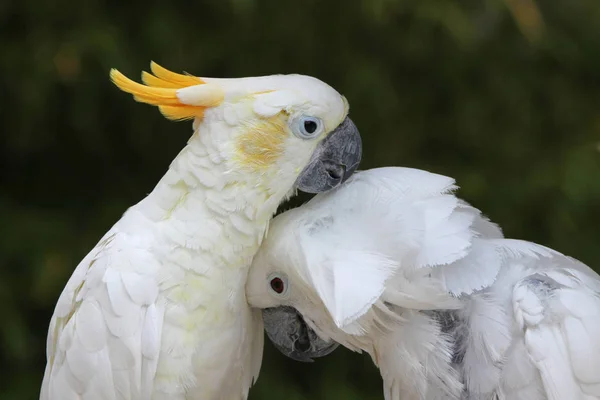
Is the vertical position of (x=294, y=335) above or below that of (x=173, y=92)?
below

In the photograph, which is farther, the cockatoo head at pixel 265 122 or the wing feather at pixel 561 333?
the cockatoo head at pixel 265 122

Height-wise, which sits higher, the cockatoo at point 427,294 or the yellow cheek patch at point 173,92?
the yellow cheek patch at point 173,92

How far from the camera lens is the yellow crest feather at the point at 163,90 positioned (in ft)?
4.53

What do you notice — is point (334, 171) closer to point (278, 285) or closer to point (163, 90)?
point (278, 285)

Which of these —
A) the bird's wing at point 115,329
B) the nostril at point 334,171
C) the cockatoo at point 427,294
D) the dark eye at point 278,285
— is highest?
the nostril at point 334,171

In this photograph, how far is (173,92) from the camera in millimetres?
1380

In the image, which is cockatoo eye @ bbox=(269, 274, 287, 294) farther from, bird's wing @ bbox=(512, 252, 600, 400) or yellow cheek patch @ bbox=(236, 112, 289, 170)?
bird's wing @ bbox=(512, 252, 600, 400)

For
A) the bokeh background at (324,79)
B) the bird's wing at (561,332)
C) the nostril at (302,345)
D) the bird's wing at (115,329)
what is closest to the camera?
the bird's wing at (561,332)

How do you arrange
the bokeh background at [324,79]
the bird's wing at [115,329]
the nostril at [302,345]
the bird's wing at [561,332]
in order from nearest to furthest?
the bird's wing at [561,332] → the bird's wing at [115,329] → the nostril at [302,345] → the bokeh background at [324,79]

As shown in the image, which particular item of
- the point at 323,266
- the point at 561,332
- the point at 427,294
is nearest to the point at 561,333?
the point at 561,332

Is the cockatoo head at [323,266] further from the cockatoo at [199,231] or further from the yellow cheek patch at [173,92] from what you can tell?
the yellow cheek patch at [173,92]

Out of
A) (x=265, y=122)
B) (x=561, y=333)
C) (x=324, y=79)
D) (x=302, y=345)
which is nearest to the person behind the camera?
(x=561, y=333)

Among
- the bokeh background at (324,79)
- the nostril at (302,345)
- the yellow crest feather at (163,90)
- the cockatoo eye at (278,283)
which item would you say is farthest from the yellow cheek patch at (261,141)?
the bokeh background at (324,79)

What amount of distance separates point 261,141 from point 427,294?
40 centimetres
